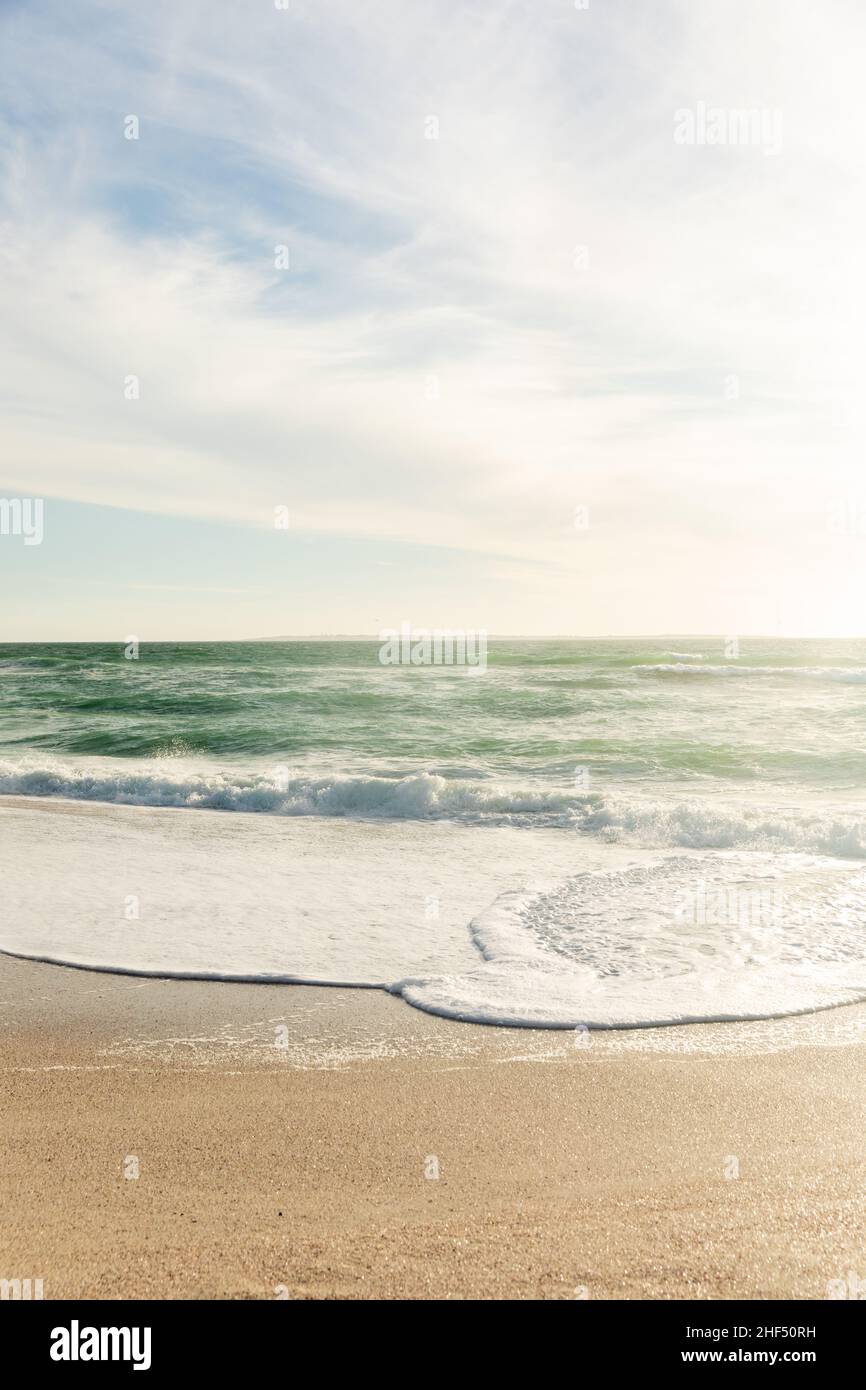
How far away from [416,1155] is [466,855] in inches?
245

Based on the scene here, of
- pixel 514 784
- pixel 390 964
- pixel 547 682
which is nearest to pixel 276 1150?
pixel 390 964

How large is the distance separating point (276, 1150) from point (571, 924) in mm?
3809

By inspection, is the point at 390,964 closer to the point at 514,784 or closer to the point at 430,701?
the point at 514,784

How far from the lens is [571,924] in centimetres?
690

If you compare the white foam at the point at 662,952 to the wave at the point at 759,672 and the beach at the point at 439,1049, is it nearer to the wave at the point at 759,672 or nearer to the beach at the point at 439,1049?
the beach at the point at 439,1049

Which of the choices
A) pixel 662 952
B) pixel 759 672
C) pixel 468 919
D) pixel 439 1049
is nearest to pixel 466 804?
pixel 468 919

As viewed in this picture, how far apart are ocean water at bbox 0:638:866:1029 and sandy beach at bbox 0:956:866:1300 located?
67 centimetres

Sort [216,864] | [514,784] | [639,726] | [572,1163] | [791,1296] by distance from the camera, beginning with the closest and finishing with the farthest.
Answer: [791,1296] < [572,1163] < [216,864] < [514,784] < [639,726]

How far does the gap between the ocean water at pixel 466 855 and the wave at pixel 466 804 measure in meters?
0.05

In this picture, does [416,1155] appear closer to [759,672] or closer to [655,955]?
[655,955]

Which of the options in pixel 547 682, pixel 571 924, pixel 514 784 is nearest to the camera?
pixel 571 924

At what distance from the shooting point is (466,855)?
9711 millimetres

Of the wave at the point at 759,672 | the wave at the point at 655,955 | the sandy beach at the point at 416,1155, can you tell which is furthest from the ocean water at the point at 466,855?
the wave at the point at 759,672

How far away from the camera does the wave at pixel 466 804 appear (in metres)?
10.4
